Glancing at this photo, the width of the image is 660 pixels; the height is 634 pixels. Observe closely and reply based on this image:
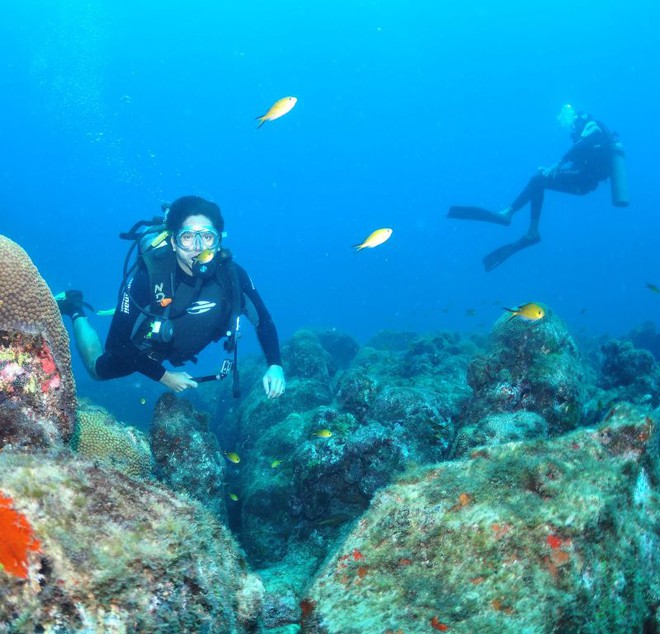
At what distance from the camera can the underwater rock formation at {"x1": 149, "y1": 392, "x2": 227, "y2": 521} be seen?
4941 millimetres

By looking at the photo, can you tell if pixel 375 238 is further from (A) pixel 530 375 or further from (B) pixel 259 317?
(A) pixel 530 375

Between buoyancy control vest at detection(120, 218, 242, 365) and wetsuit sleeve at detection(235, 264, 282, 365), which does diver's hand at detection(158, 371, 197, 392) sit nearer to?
buoyancy control vest at detection(120, 218, 242, 365)

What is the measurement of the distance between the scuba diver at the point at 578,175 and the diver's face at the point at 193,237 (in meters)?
14.1

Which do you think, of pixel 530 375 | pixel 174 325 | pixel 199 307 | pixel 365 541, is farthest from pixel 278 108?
pixel 365 541

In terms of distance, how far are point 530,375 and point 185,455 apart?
14.6 ft

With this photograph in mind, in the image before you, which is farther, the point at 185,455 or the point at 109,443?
the point at 185,455

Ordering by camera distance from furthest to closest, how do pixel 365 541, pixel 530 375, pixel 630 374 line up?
pixel 630 374, pixel 530 375, pixel 365 541

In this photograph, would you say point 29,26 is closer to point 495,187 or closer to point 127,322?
point 127,322

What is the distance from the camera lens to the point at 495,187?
139 m

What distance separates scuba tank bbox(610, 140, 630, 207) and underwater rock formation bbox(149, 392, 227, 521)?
612 inches

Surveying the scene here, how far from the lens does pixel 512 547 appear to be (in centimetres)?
194

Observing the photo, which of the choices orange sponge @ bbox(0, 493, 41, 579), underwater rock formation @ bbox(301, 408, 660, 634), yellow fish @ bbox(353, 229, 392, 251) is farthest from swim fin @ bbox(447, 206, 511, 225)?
orange sponge @ bbox(0, 493, 41, 579)

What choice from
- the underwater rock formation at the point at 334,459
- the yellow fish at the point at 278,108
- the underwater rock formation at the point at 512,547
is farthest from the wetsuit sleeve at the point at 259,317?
the underwater rock formation at the point at 512,547

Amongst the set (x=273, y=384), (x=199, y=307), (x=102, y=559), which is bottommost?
(x=102, y=559)
